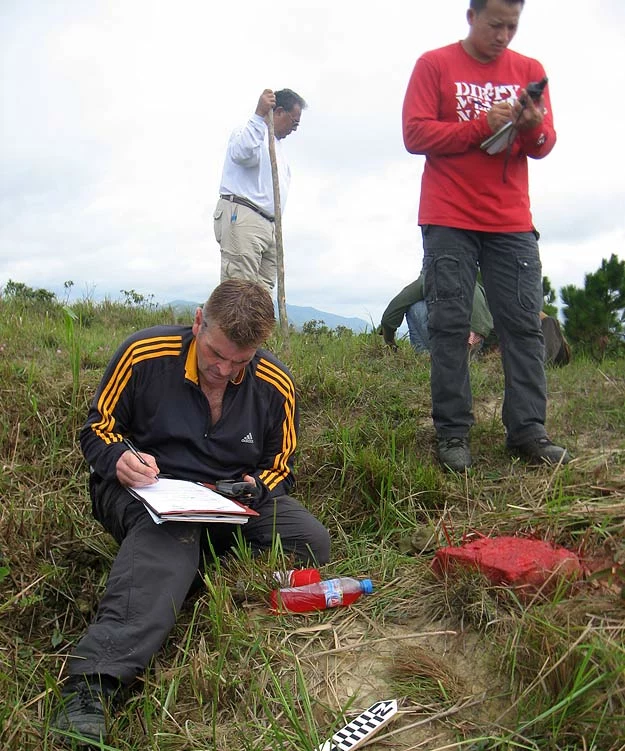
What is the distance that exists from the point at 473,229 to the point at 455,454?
115 cm

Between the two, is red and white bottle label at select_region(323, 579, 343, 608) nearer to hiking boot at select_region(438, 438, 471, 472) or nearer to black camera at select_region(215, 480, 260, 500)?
black camera at select_region(215, 480, 260, 500)

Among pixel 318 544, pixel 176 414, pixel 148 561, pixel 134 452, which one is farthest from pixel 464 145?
pixel 148 561

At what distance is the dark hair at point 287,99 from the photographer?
625 cm

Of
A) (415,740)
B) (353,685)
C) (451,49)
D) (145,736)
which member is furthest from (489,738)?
(451,49)

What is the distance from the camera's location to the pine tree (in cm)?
840

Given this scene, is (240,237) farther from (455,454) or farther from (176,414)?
(176,414)

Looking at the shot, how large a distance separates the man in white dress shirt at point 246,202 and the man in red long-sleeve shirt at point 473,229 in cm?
232

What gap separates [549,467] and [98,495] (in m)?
2.12

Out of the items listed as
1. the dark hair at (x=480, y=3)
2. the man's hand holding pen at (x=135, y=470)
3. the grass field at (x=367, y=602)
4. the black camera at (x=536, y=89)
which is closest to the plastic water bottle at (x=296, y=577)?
the grass field at (x=367, y=602)

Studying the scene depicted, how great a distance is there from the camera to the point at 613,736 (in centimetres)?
188

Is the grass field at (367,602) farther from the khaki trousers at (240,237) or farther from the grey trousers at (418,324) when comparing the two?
the khaki trousers at (240,237)

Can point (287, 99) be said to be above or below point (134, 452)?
above

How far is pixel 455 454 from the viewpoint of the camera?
3.84m

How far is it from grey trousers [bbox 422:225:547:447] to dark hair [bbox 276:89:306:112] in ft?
9.56
